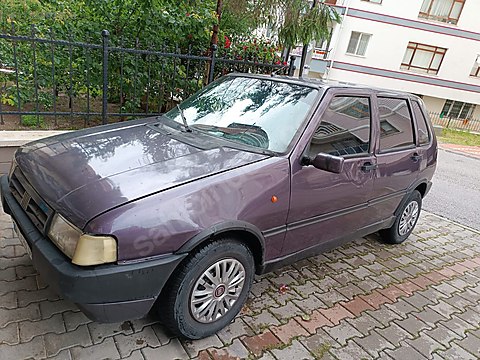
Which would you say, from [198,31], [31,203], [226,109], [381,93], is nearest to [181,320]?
[31,203]

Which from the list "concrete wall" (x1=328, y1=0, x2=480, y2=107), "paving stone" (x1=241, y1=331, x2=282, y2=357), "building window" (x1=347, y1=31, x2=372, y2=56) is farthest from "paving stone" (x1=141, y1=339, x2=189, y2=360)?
"building window" (x1=347, y1=31, x2=372, y2=56)

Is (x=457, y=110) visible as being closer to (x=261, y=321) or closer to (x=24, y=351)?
(x=261, y=321)

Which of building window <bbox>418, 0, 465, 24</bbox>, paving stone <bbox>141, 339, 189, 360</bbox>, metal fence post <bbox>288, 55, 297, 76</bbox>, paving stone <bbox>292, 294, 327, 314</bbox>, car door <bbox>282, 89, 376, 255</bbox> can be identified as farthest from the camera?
building window <bbox>418, 0, 465, 24</bbox>

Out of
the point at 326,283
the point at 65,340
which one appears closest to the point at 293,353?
the point at 326,283

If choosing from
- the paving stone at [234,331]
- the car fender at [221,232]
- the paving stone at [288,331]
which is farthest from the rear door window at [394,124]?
the paving stone at [234,331]

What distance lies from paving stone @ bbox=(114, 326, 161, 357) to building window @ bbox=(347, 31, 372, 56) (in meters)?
22.0

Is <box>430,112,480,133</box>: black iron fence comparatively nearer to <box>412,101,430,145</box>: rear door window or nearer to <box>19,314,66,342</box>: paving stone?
<box>412,101,430,145</box>: rear door window

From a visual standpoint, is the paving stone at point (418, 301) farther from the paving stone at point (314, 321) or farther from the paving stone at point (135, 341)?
the paving stone at point (135, 341)

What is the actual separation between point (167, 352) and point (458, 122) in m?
26.5

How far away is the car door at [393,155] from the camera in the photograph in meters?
3.32

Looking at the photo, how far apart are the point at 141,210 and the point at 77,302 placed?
0.58 metres

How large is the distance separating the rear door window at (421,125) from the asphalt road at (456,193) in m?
2.44

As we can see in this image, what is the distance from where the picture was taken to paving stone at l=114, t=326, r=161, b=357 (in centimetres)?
223

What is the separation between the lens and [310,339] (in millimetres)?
2551
